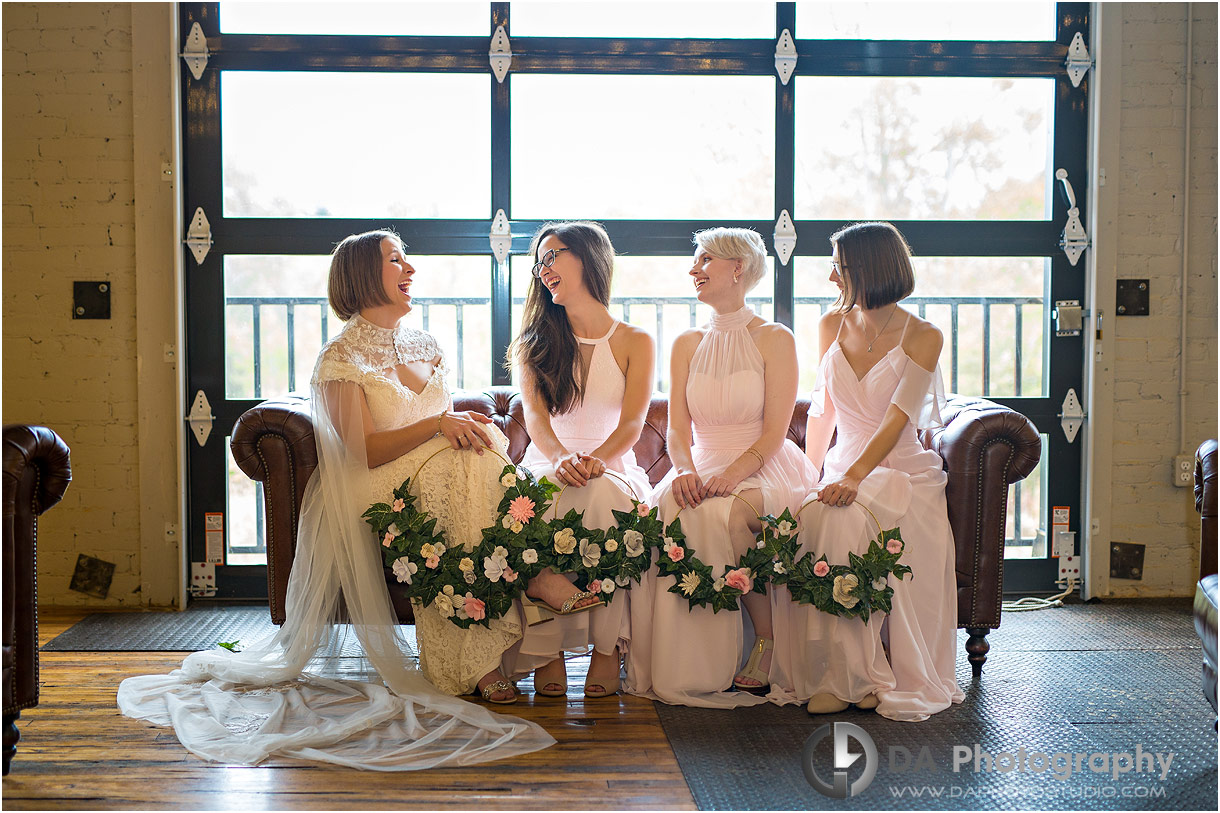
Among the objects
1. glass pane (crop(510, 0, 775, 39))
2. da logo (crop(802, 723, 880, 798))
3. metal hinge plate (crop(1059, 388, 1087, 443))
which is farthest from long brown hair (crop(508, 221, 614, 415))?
metal hinge plate (crop(1059, 388, 1087, 443))

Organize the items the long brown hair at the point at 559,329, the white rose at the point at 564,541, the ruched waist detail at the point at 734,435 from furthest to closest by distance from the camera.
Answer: the long brown hair at the point at 559,329
the ruched waist detail at the point at 734,435
the white rose at the point at 564,541

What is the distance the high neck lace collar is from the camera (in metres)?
3.13

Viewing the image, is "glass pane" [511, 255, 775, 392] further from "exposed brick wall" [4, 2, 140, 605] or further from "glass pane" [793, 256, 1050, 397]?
"exposed brick wall" [4, 2, 140, 605]

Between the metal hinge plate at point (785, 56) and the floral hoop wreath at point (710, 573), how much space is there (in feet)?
7.24

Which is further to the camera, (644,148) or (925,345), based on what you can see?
(644,148)

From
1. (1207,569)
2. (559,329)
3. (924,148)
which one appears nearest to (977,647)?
(1207,569)

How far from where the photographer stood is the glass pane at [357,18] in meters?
4.00

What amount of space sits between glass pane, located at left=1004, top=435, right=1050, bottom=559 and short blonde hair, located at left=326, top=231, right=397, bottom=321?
291cm

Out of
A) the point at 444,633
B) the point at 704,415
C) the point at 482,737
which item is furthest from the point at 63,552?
the point at 704,415

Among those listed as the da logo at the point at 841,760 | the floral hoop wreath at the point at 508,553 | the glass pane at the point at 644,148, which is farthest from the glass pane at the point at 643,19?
the da logo at the point at 841,760

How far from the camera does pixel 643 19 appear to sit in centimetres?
407

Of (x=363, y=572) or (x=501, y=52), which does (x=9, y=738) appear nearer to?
(x=363, y=572)

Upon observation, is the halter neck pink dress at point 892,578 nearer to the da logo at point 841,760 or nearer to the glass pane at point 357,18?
the da logo at point 841,760

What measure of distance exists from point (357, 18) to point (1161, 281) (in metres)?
3.64
